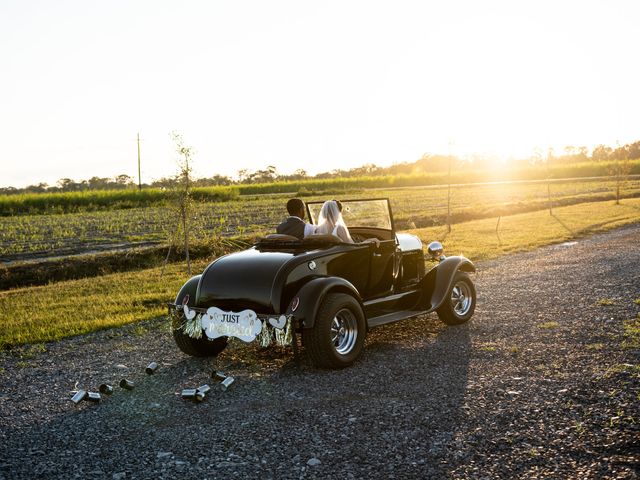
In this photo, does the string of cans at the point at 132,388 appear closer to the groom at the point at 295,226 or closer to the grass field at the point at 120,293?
the groom at the point at 295,226

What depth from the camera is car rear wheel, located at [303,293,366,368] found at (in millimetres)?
6652

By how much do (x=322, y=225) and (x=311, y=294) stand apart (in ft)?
3.92

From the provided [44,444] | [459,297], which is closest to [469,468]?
[44,444]

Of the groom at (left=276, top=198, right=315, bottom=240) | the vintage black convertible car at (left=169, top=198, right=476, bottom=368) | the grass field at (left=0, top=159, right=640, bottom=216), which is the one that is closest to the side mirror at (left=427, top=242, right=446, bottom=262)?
the vintage black convertible car at (left=169, top=198, right=476, bottom=368)

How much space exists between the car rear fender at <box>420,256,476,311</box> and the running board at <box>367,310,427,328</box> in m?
0.25

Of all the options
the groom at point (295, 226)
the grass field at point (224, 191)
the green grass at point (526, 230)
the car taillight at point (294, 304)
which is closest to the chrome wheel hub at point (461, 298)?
the groom at point (295, 226)

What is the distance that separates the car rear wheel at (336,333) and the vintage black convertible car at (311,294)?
10mm

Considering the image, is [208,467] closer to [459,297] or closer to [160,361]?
[160,361]

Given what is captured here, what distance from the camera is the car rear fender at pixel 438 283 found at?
843cm

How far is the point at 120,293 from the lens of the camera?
1330cm

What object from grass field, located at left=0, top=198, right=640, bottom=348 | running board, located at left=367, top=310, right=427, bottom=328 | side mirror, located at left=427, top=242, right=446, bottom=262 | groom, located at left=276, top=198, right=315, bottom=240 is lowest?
grass field, located at left=0, top=198, right=640, bottom=348

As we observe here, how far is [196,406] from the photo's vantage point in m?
6.01

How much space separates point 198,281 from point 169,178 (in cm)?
712

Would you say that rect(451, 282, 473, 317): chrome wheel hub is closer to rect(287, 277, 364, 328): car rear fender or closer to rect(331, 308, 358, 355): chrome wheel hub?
rect(331, 308, 358, 355): chrome wheel hub
